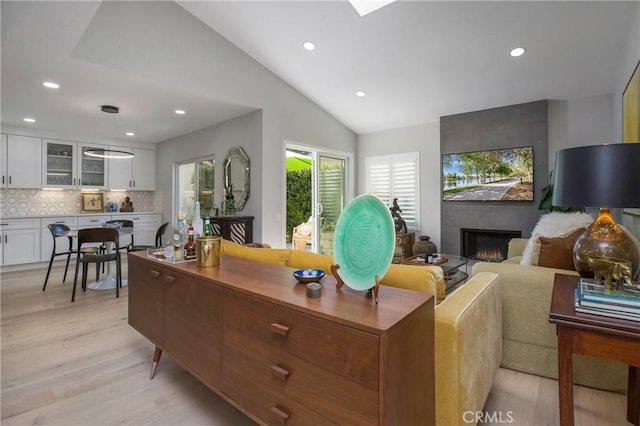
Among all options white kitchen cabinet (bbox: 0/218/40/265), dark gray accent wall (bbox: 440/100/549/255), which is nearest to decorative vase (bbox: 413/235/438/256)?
dark gray accent wall (bbox: 440/100/549/255)

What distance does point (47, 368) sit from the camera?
2256mm

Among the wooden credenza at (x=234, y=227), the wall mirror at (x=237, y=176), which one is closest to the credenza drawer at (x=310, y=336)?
the wooden credenza at (x=234, y=227)

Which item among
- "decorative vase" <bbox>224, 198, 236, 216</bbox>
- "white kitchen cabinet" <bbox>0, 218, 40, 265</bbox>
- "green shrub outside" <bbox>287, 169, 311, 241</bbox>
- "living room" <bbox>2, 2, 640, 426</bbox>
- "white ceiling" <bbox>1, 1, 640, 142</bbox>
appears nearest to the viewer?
"white ceiling" <bbox>1, 1, 640, 142</bbox>

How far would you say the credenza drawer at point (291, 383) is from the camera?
983 millimetres

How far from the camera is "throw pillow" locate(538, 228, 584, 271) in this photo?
6.98 feet

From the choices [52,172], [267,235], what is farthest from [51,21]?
[52,172]

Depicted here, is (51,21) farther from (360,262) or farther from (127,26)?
(360,262)

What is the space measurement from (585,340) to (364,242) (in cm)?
97

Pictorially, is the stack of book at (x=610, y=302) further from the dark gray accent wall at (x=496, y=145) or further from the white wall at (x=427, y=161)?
the white wall at (x=427, y=161)

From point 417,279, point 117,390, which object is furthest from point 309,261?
point 117,390

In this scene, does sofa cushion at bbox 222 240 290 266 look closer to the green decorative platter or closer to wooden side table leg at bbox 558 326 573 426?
the green decorative platter

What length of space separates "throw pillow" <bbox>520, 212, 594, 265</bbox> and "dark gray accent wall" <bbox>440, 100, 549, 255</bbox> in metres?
1.34

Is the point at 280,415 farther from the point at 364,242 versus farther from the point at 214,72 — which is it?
the point at 214,72

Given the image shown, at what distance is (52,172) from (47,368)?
16.5 ft
